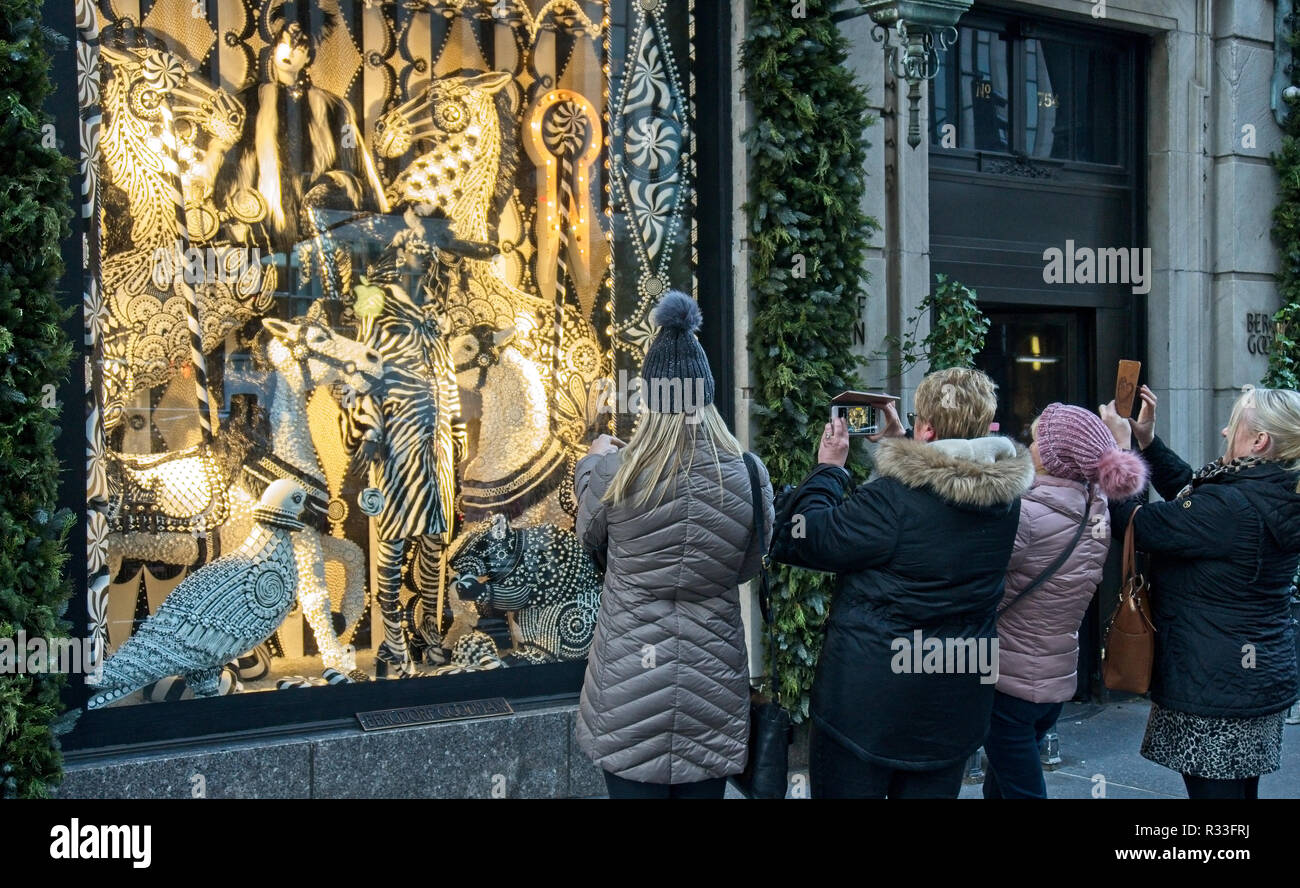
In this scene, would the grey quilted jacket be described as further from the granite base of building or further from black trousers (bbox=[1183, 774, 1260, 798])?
the granite base of building

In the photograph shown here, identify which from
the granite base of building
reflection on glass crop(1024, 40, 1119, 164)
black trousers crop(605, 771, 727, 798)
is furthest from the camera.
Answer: reflection on glass crop(1024, 40, 1119, 164)

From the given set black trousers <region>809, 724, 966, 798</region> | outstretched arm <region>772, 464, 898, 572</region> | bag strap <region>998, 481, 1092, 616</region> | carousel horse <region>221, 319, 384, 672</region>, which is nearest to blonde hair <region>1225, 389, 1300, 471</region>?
bag strap <region>998, 481, 1092, 616</region>

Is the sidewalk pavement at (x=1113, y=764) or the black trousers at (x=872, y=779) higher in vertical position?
the black trousers at (x=872, y=779)

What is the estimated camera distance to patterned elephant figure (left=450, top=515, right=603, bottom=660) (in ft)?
21.3

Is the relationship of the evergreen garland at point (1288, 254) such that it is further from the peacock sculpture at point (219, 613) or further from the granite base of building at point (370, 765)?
the peacock sculpture at point (219, 613)

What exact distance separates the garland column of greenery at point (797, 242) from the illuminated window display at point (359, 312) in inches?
18.4

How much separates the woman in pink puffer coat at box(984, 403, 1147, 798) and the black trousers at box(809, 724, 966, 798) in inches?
27.6

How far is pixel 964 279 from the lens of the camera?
311 inches

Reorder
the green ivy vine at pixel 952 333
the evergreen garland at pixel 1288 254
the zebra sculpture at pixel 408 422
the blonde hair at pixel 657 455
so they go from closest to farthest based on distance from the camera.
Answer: the blonde hair at pixel 657 455 → the zebra sculpture at pixel 408 422 → the green ivy vine at pixel 952 333 → the evergreen garland at pixel 1288 254

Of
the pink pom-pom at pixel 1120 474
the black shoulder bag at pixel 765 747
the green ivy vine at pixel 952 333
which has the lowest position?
the black shoulder bag at pixel 765 747

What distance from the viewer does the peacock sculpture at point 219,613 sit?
5590 mm

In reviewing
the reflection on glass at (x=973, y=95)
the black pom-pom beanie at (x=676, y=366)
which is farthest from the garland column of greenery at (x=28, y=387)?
the reflection on glass at (x=973, y=95)
